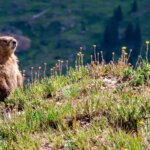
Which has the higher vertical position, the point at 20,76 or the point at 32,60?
the point at 20,76

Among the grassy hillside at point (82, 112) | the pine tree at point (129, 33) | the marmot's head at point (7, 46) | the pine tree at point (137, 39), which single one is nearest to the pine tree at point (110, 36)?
the pine tree at point (129, 33)

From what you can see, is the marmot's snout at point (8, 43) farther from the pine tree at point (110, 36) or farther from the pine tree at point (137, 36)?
the pine tree at point (137, 36)

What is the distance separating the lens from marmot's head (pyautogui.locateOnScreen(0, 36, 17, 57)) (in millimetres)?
12430

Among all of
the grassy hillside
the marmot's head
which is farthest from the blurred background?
the grassy hillside

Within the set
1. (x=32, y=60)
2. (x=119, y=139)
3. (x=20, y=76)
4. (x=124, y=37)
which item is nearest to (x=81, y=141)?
(x=119, y=139)

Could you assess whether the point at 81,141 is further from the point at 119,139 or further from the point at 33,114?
the point at 33,114

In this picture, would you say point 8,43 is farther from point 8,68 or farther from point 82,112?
point 82,112

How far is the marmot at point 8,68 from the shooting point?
1170cm

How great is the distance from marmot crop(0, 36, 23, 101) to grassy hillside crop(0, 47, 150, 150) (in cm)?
85

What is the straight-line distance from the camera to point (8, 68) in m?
12.1

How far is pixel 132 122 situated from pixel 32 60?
164189 millimetres

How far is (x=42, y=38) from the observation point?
187 meters

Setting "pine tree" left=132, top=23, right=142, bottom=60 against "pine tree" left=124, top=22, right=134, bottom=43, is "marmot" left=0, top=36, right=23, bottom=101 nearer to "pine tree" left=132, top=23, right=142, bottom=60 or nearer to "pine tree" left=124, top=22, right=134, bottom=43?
"pine tree" left=132, top=23, right=142, bottom=60

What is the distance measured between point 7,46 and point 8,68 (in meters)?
0.58
